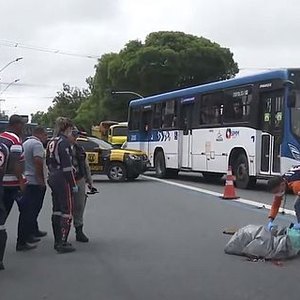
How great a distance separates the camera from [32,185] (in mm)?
9625

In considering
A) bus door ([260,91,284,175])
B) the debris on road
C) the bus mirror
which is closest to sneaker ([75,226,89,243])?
the debris on road

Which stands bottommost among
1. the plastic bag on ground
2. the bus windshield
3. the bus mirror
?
the plastic bag on ground

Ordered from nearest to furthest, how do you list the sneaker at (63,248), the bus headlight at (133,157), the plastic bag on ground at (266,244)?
1. the plastic bag on ground at (266,244)
2. the sneaker at (63,248)
3. the bus headlight at (133,157)

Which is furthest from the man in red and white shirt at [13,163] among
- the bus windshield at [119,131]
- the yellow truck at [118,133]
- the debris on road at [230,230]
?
the bus windshield at [119,131]

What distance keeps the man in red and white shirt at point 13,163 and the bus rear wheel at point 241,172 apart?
428 inches

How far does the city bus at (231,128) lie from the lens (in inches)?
673

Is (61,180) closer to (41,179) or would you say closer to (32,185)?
(41,179)

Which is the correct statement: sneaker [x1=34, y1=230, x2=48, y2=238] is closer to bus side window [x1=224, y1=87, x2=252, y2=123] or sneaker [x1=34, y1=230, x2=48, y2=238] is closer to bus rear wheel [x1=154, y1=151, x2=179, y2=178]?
bus side window [x1=224, y1=87, x2=252, y2=123]

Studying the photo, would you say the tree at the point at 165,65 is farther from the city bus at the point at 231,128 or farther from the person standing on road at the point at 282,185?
the person standing on road at the point at 282,185

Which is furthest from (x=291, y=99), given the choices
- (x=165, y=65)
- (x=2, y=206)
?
(x=165, y=65)

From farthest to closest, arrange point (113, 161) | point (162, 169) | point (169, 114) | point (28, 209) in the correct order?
1. point (162, 169)
2. point (169, 114)
3. point (113, 161)
4. point (28, 209)

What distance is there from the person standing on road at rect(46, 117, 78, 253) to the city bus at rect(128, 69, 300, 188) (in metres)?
8.89

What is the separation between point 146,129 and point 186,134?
13.7 feet

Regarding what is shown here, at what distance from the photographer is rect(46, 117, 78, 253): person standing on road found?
29.6 ft
